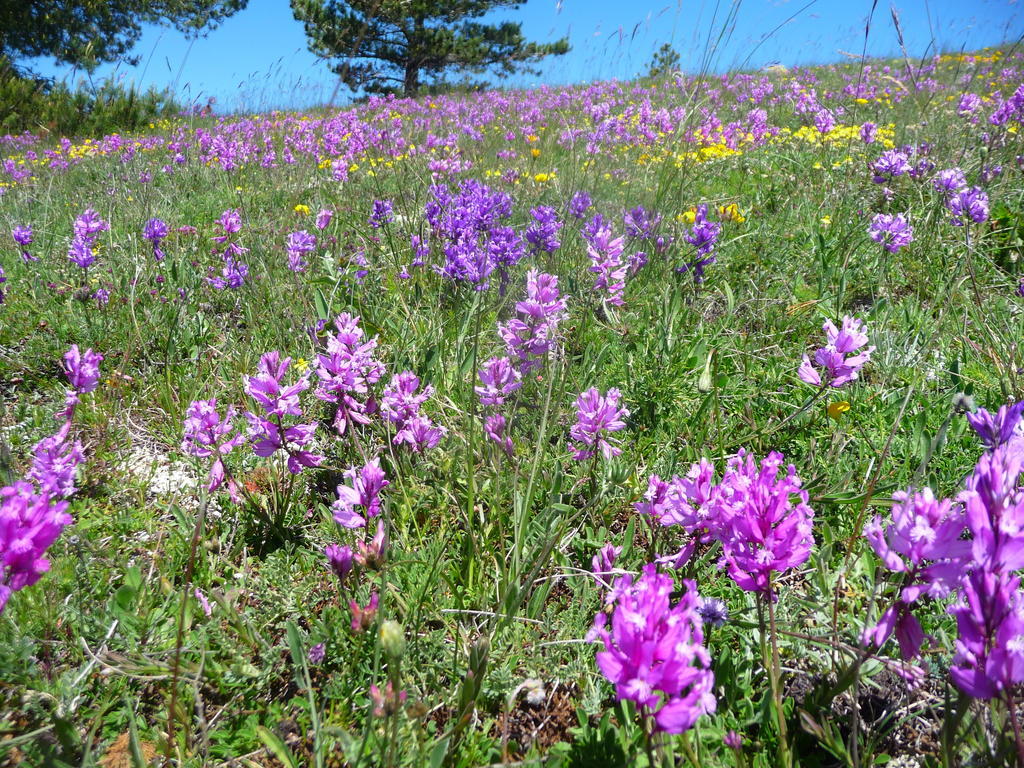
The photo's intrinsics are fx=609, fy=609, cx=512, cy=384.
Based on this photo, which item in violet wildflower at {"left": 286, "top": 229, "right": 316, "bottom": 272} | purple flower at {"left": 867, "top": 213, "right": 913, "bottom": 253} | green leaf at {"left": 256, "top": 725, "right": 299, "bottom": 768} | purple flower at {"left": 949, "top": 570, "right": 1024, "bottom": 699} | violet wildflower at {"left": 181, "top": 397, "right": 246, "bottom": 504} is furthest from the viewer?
violet wildflower at {"left": 286, "top": 229, "right": 316, "bottom": 272}

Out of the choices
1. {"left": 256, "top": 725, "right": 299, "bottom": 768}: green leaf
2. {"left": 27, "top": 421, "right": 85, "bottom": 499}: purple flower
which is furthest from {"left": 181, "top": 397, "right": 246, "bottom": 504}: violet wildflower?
{"left": 256, "top": 725, "right": 299, "bottom": 768}: green leaf

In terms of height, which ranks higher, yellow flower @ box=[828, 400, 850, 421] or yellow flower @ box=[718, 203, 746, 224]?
yellow flower @ box=[718, 203, 746, 224]

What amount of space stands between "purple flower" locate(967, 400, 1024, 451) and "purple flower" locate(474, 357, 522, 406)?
1.17m

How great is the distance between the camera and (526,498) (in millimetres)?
1522

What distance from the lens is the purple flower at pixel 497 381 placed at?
1912mm

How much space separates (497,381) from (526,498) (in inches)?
20.5

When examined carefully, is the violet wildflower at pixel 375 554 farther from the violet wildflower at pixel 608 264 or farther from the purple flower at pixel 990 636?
the violet wildflower at pixel 608 264

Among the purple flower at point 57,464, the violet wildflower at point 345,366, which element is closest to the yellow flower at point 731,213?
the violet wildflower at point 345,366

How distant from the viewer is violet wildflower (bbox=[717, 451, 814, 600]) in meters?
1.05

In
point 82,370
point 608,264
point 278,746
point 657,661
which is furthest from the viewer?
point 608,264

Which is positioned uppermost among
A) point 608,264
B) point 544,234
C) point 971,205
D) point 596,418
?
point 971,205

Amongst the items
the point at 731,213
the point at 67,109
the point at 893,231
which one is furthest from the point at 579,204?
the point at 67,109

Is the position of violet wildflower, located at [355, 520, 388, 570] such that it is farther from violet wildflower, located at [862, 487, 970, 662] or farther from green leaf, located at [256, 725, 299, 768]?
violet wildflower, located at [862, 487, 970, 662]

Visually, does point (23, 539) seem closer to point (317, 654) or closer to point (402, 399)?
point (317, 654)
